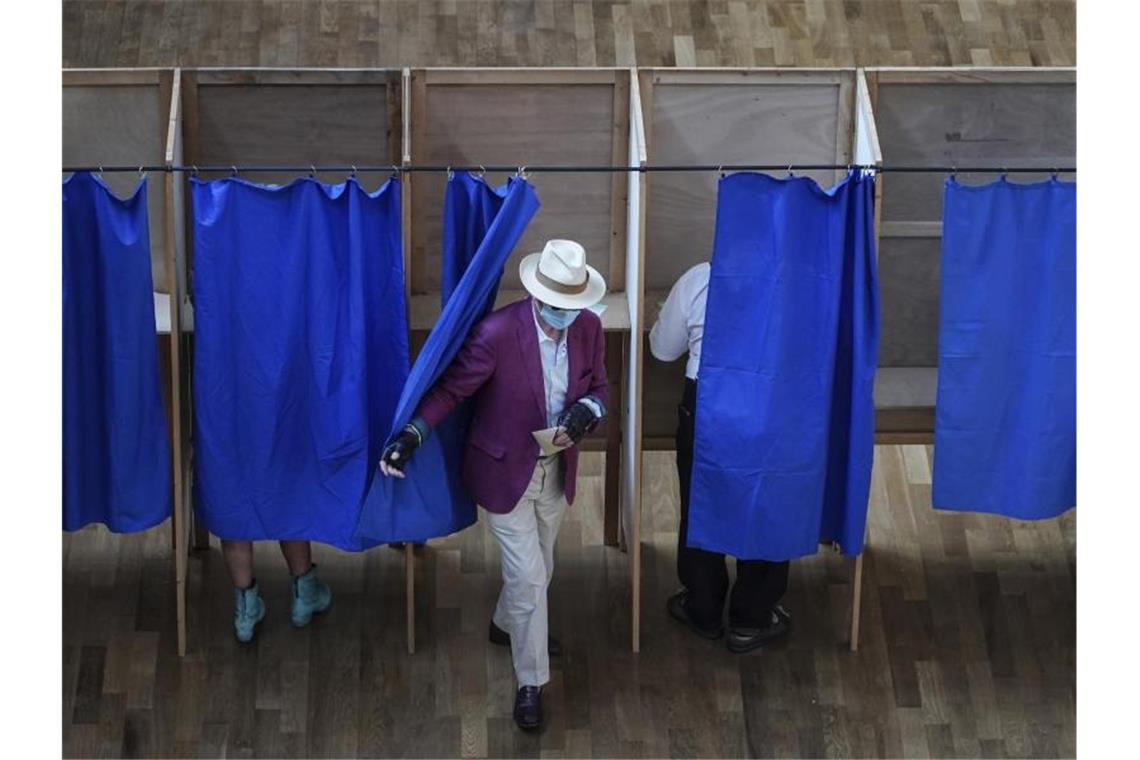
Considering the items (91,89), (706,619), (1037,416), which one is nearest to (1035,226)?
(1037,416)

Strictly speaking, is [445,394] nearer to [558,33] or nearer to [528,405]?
[528,405]

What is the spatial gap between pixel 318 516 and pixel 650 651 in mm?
1081

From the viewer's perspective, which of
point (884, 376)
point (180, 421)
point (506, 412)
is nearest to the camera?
point (506, 412)

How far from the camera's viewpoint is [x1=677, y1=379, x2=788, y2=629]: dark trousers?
5.95 m

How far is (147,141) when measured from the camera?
617cm

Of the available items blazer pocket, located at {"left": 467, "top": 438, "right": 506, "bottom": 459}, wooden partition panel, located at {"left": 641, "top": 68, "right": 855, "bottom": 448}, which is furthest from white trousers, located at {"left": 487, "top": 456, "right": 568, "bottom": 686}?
wooden partition panel, located at {"left": 641, "top": 68, "right": 855, "bottom": 448}

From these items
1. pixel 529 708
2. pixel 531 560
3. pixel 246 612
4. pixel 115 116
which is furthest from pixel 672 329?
pixel 115 116

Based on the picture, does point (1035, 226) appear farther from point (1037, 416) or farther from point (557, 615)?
point (557, 615)

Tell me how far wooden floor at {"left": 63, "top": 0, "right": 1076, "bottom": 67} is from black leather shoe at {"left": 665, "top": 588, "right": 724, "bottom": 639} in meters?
2.51

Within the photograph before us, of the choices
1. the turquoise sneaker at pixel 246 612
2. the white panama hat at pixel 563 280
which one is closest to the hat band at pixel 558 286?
the white panama hat at pixel 563 280

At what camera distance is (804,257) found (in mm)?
5660

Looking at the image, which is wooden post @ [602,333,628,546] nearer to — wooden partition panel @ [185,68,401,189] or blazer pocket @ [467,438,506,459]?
blazer pocket @ [467,438,506,459]

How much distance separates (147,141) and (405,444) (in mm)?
1459

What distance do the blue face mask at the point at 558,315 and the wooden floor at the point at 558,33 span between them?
2.63m
